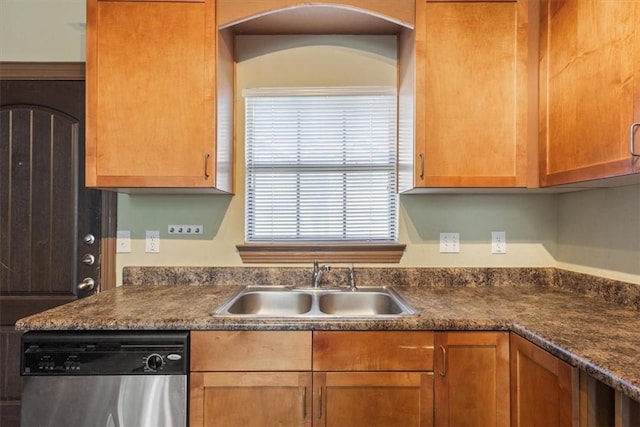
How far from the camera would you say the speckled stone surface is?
1.05 m

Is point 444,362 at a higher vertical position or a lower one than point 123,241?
lower

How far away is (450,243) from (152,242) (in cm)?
177

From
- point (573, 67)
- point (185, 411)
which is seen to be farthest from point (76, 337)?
point (573, 67)

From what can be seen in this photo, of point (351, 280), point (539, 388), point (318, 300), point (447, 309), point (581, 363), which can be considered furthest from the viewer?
point (351, 280)

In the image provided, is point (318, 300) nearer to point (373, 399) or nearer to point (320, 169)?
point (373, 399)

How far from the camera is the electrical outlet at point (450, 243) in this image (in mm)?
1990

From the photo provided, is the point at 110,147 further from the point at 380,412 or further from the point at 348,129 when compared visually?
the point at 380,412

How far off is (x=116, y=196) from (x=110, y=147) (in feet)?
1.55

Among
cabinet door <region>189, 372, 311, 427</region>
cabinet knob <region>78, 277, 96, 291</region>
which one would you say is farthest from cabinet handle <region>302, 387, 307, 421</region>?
cabinet knob <region>78, 277, 96, 291</region>

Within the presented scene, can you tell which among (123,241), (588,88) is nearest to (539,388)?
(588,88)

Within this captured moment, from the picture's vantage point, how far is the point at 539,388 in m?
1.15

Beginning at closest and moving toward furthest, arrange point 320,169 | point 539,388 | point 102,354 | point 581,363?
point 581,363 → point 539,388 → point 102,354 → point 320,169

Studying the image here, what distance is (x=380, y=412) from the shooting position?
1294 millimetres

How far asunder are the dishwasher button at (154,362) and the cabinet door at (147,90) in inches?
30.7
